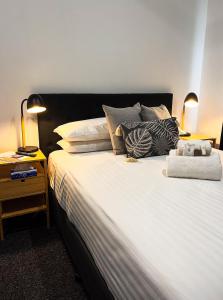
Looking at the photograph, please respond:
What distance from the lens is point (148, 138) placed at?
1.98 meters

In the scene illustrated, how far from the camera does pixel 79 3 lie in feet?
7.41

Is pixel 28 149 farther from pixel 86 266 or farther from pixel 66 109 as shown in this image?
pixel 86 266

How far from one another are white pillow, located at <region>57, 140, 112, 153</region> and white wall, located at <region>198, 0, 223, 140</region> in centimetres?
153

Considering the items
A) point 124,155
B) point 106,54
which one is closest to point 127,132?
point 124,155

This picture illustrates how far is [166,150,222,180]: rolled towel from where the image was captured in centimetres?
154

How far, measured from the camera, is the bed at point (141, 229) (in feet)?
2.61

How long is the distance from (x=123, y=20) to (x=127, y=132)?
1.27 metres

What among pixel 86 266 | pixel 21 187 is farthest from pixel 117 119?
pixel 86 266

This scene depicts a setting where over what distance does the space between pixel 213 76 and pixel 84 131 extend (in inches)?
72.2

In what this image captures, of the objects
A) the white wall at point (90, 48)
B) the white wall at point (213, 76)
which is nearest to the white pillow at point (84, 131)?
Result: the white wall at point (90, 48)

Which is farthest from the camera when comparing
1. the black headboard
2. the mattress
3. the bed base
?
the black headboard

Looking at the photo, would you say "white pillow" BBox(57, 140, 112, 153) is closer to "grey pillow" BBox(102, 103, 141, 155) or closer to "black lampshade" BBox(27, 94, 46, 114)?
"grey pillow" BBox(102, 103, 141, 155)

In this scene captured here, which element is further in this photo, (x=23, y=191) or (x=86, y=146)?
(x=86, y=146)

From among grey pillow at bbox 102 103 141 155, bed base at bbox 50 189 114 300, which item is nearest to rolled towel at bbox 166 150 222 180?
grey pillow at bbox 102 103 141 155
